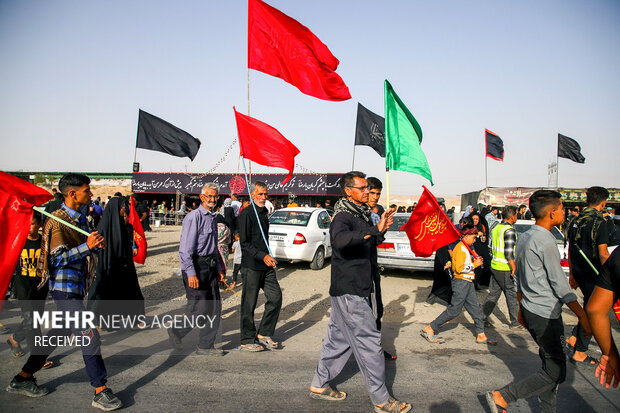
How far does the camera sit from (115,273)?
534cm

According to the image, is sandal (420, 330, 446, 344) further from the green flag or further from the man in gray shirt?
the green flag

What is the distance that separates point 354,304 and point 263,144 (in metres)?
2.70

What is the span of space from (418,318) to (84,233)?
5018 millimetres

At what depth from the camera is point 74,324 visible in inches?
124

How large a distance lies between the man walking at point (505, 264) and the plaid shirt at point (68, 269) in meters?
5.27

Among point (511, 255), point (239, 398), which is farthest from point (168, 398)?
point (511, 255)

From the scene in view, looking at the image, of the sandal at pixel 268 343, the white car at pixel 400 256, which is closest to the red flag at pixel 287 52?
the sandal at pixel 268 343

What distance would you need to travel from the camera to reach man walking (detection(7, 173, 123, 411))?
3.13 meters

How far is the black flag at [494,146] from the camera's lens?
66.6 feet

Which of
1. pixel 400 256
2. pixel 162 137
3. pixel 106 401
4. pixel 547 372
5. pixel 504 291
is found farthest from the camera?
pixel 162 137

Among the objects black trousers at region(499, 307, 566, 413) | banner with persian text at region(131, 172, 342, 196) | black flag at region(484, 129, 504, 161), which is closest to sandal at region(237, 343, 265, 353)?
black trousers at region(499, 307, 566, 413)

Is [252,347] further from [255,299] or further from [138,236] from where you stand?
[138,236]

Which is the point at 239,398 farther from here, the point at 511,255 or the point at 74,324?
the point at 511,255

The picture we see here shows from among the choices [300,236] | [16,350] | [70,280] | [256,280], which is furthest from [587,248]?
[16,350]
